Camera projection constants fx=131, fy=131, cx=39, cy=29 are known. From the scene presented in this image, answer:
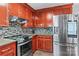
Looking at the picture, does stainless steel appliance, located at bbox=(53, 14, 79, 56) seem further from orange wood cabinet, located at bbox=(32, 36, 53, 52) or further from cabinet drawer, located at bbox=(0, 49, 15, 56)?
cabinet drawer, located at bbox=(0, 49, 15, 56)

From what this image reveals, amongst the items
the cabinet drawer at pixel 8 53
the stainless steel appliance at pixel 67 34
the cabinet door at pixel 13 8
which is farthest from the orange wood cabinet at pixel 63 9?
the cabinet drawer at pixel 8 53

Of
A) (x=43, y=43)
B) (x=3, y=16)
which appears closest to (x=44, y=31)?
(x=43, y=43)

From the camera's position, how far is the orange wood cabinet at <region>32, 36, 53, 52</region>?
2350 millimetres

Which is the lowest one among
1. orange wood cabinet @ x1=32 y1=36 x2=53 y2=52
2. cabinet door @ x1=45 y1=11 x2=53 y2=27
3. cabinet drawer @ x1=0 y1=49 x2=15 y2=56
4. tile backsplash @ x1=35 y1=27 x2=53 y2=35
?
cabinet drawer @ x1=0 y1=49 x2=15 y2=56

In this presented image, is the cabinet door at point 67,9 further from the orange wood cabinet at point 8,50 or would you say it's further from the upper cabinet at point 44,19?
the orange wood cabinet at point 8,50

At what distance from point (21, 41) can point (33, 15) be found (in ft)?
1.62

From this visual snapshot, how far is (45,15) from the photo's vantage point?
2.39m

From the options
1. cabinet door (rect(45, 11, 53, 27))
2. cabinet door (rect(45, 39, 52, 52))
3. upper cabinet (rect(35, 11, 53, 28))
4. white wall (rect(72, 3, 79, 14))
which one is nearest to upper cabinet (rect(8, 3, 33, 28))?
upper cabinet (rect(35, 11, 53, 28))

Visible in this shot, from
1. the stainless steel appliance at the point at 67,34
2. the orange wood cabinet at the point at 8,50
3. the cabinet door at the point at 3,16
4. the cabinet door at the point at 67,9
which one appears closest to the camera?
the orange wood cabinet at the point at 8,50

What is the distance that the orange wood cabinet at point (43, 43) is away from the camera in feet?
7.71

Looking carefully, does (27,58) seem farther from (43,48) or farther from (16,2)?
(16,2)

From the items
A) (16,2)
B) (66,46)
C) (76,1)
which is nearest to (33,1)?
(16,2)

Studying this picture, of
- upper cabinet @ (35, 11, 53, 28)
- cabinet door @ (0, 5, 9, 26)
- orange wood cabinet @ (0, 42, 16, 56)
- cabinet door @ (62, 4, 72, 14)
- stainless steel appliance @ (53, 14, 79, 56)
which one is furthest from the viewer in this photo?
stainless steel appliance @ (53, 14, 79, 56)

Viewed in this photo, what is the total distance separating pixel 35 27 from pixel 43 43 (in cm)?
33
